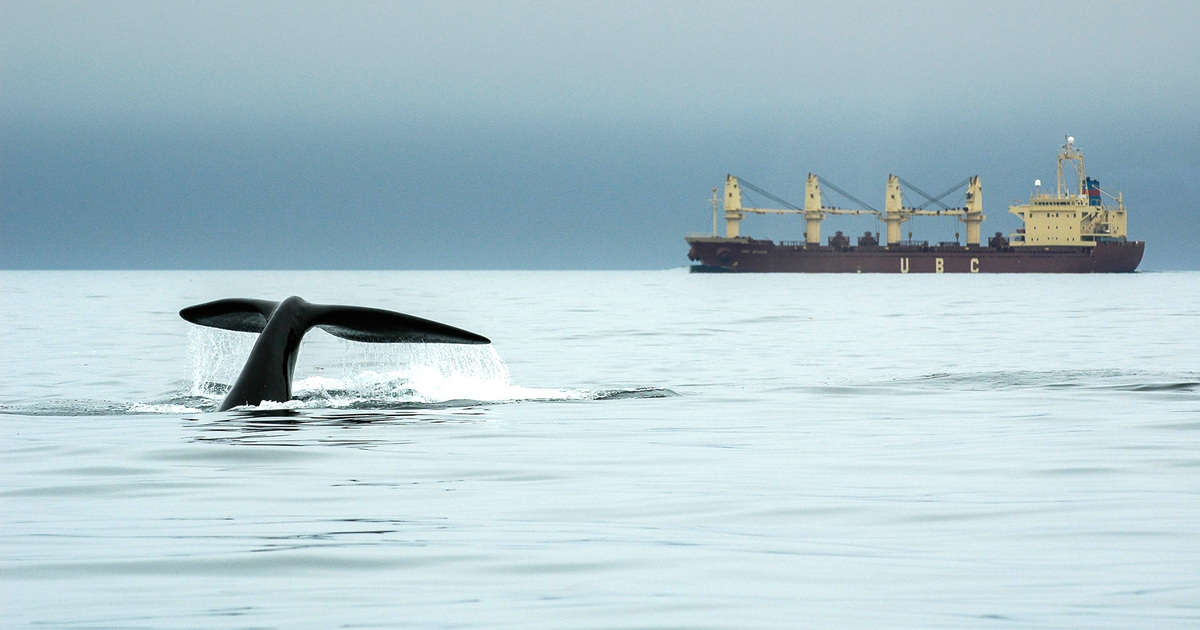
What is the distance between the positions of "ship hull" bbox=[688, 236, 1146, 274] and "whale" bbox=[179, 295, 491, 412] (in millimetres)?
114328

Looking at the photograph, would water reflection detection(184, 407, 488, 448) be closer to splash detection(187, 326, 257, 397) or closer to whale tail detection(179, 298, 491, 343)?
whale tail detection(179, 298, 491, 343)

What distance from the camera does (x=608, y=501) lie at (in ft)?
24.9

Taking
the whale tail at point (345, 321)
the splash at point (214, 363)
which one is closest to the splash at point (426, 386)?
the splash at point (214, 363)

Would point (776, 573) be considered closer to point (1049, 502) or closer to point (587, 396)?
point (1049, 502)

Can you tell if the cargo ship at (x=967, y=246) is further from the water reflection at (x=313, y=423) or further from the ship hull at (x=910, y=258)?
the water reflection at (x=313, y=423)

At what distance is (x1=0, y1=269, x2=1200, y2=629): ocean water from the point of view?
16.1 ft

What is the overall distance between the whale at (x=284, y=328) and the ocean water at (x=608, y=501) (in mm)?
442

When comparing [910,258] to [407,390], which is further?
[910,258]

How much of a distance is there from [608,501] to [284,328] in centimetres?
537

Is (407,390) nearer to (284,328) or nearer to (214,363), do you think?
(284,328)

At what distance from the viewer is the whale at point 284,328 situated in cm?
1105

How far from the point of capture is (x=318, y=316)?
11.8 m

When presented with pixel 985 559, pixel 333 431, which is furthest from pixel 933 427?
pixel 985 559

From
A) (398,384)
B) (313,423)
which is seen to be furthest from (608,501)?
(398,384)
